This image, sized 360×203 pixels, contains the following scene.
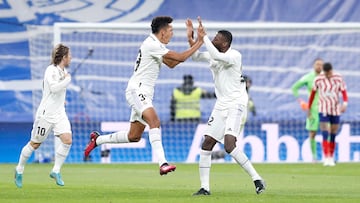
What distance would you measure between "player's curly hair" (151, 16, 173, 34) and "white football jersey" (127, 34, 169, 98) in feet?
0.38

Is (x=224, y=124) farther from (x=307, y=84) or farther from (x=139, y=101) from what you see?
(x=307, y=84)

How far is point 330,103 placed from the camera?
86.0ft

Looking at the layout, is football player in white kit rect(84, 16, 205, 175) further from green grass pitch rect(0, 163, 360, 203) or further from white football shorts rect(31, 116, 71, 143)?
white football shorts rect(31, 116, 71, 143)

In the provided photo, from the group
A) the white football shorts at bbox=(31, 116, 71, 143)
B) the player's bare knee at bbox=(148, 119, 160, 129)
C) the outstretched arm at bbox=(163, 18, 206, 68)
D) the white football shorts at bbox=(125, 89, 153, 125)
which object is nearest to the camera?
the outstretched arm at bbox=(163, 18, 206, 68)

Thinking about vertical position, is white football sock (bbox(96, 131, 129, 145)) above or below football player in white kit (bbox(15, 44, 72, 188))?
below

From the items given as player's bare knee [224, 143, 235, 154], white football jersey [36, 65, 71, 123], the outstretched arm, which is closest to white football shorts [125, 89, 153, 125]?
the outstretched arm

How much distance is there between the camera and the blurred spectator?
1135 inches

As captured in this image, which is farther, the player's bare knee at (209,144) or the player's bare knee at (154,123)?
the player's bare knee at (154,123)

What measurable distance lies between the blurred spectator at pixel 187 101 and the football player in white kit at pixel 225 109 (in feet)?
40.8

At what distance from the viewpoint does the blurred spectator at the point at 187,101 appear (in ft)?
94.6

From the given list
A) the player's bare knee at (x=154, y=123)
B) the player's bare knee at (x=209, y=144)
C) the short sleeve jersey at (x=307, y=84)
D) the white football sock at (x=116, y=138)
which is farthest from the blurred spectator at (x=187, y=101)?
the player's bare knee at (x=209, y=144)

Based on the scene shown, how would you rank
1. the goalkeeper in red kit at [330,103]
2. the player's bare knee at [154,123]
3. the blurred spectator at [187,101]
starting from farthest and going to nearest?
the blurred spectator at [187,101]
the goalkeeper in red kit at [330,103]
the player's bare knee at [154,123]

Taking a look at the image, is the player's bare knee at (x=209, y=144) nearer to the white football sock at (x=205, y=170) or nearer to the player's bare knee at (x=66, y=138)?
the white football sock at (x=205, y=170)

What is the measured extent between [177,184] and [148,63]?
309cm
